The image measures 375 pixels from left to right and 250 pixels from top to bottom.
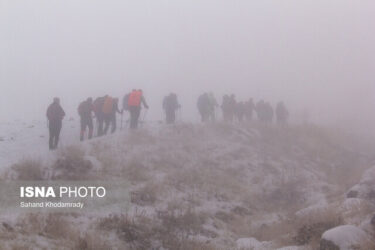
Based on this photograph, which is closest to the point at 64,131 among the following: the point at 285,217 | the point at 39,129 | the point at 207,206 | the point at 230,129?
the point at 39,129

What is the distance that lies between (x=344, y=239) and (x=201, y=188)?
605 centimetres

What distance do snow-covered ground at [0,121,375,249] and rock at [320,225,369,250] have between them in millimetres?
374

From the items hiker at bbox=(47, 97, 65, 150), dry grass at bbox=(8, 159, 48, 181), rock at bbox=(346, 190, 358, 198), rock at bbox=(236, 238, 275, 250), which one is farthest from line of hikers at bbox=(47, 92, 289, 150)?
rock at bbox=(346, 190, 358, 198)

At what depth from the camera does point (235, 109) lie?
26.8 metres

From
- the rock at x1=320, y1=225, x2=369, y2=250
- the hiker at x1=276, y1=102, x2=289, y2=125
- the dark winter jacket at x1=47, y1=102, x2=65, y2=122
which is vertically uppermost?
the dark winter jacket at x1=47, y1=102, x2=65, y2=122

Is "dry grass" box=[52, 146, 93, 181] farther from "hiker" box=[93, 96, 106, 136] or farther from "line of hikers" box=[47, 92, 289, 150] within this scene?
"hiker" box=[93, 96, 106, 136]

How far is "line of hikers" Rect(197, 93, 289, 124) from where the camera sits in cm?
2488

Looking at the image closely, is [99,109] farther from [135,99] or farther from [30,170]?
[30,170]

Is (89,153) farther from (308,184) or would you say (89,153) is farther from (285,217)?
(308,184)

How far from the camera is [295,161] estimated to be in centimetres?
1983

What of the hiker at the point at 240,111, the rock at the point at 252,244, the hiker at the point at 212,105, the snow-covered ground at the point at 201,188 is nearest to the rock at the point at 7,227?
the snow-covered ground at the point at 201,188

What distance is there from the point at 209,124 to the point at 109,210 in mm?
12968

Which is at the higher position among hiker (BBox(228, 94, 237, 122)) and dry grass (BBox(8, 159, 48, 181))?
hiker (BBox(228, 94, 237, 122))

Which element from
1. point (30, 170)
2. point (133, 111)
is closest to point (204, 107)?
point (133, 111)
